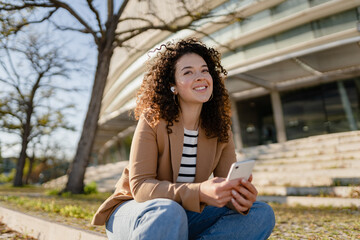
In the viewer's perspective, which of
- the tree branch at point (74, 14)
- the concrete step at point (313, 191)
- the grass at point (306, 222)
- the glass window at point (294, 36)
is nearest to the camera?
the grass at point (306, 222)

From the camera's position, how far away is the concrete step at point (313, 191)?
5.18 m

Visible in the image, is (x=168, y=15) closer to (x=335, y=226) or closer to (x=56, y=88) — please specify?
(x=56, y=88)

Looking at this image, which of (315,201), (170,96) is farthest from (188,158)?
(315,201)

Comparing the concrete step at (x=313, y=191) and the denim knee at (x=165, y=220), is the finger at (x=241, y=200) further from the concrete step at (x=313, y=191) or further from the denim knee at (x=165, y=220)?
the concrete step at (x=313, y=191)

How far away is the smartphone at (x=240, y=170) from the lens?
1.37 meters

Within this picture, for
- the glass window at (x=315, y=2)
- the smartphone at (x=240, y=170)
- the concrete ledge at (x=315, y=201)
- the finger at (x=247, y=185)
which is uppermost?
the glass window at (x=315, y=2)

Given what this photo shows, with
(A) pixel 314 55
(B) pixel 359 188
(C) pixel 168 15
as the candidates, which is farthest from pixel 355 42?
(C) pixel 168 15

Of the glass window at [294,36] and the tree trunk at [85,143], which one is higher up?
the glass window at [294,36]

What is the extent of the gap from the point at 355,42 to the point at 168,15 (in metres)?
13.1

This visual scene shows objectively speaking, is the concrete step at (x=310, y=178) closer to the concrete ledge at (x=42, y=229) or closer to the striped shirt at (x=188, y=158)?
the striped shirt at (x=188, y=158)

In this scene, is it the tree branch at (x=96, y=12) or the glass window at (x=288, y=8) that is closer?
the tree branch at (x=96, y=12)

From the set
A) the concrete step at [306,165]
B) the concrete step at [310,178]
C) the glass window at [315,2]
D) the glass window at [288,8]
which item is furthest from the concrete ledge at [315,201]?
the glass window at [288,8]

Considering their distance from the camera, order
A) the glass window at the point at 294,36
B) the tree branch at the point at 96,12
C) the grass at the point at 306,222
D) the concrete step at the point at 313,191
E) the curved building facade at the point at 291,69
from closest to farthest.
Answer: the grass at the point at 306,222, the concrete step at the point at 313,191, the tree branch at the point at 96,12, the curved building facade at the point at 291,69, the glass window at the point at 294,36

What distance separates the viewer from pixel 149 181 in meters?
1.57
